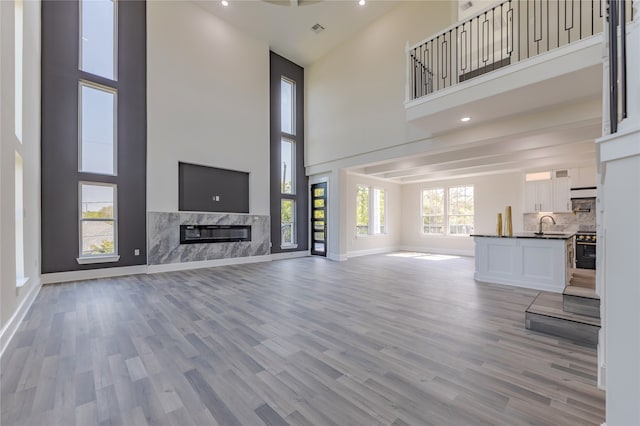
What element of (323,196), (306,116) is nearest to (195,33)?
(306,116)

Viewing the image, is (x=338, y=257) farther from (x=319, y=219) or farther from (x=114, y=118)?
(x=114, y=118)

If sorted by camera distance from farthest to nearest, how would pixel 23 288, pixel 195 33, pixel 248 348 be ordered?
1. pixel 195 33
2. pixel 23 288
3. pixel 248 348

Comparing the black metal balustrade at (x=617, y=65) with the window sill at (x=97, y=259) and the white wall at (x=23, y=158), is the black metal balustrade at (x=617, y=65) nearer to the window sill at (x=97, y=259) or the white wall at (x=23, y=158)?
the white wall at (x=23, y=158)

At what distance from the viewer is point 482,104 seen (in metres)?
4.36

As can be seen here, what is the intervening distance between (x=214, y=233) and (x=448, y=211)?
7698mm

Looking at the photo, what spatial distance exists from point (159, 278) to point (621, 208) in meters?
6.20

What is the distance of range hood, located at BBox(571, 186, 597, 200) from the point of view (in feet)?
21.8

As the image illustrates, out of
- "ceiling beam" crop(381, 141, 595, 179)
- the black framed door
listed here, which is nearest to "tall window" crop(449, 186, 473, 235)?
"ceiling beam" crop(381, 141, 595, 179)

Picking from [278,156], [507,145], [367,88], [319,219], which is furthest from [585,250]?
[278,156]

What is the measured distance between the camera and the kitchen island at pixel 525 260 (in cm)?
431

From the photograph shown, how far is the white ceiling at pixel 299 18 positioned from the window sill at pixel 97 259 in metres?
6.24

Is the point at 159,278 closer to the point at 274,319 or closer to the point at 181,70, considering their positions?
the point at 274,319

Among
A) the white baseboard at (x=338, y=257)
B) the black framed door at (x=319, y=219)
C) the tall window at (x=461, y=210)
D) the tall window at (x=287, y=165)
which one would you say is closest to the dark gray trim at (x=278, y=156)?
the tall window at (x=287, y=165)

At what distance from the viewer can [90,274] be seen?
5.27 metres
